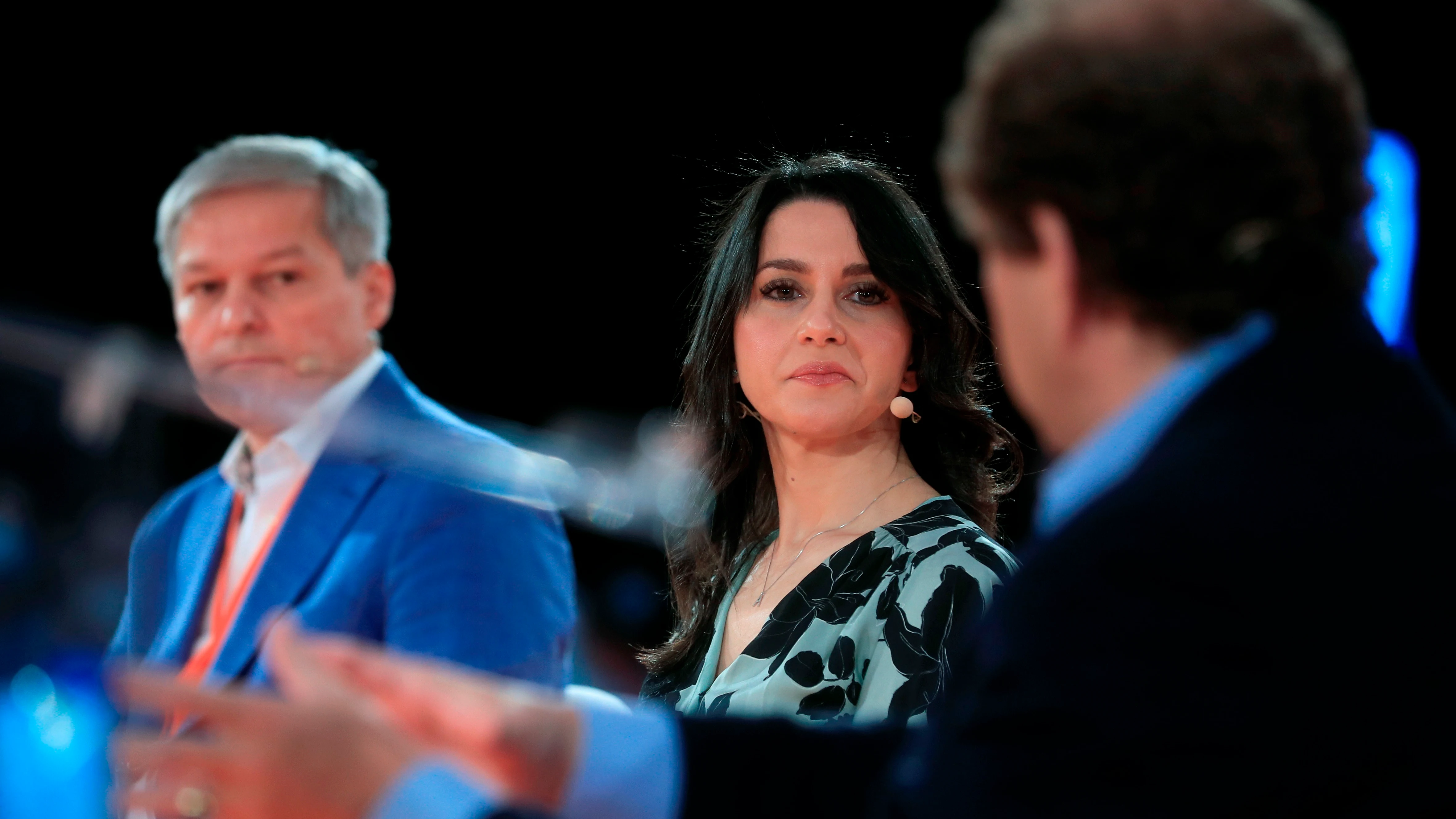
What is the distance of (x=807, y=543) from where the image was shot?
5.76ft

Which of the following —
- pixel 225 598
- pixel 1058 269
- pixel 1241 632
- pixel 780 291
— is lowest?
pixel 225 598

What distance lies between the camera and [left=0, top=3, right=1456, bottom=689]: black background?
3145mm

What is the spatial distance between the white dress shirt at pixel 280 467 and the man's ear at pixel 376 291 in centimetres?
8

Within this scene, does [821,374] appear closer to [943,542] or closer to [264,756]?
[943,542]

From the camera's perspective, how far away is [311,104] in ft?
11.3

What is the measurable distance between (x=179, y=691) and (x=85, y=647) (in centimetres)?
158

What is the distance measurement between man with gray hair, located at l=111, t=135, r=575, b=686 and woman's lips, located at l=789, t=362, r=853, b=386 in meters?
0.40

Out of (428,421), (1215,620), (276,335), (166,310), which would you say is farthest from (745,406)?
(166,310)

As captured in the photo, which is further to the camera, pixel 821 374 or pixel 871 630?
pixel 821 374

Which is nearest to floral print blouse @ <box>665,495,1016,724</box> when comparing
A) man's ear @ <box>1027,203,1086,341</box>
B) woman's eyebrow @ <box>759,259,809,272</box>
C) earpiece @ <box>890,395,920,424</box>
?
earpiece @ <box>890,395,920,424</box>

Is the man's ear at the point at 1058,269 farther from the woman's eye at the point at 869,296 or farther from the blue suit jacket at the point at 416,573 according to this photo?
the woman's eye at the point at 869,296

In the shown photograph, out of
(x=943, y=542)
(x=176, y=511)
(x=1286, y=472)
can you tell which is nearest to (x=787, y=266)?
(x=943, y=542)

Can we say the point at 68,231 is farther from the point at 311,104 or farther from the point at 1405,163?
the point at 1405,163

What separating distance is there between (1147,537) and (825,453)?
3.63ft
